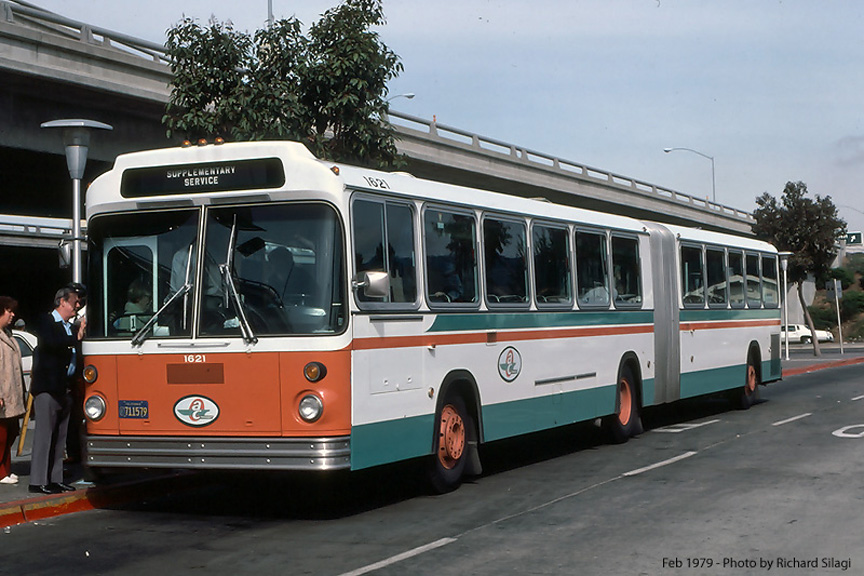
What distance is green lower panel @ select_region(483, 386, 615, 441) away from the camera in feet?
39.7

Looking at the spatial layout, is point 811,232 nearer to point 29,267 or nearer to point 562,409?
point 29,267

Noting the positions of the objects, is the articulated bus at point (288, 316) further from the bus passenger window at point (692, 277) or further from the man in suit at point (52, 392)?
the bus passenger window at point (692, 277)

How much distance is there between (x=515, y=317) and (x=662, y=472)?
2.23 meters

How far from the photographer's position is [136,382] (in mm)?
9953

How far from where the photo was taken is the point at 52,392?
35.6 feet

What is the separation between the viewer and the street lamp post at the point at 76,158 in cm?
1505

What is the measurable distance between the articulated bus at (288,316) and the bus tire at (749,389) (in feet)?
30.8

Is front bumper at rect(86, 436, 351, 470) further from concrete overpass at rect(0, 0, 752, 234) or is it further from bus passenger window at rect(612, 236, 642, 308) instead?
concrete overpass at rect(0, 0, 752, 234)

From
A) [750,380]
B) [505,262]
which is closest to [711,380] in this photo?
[750,380]

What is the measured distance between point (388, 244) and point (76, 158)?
686 centimetres

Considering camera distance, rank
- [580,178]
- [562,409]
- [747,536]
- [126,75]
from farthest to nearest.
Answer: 1. [580,178]
2. [126,75]
3. [562,409]
4. [747,536]

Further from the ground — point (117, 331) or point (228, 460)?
point (117, 331)

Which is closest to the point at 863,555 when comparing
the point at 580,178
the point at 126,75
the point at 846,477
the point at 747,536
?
the point at 747,536

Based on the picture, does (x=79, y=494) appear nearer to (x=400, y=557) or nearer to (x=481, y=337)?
(x=400, y=557)
